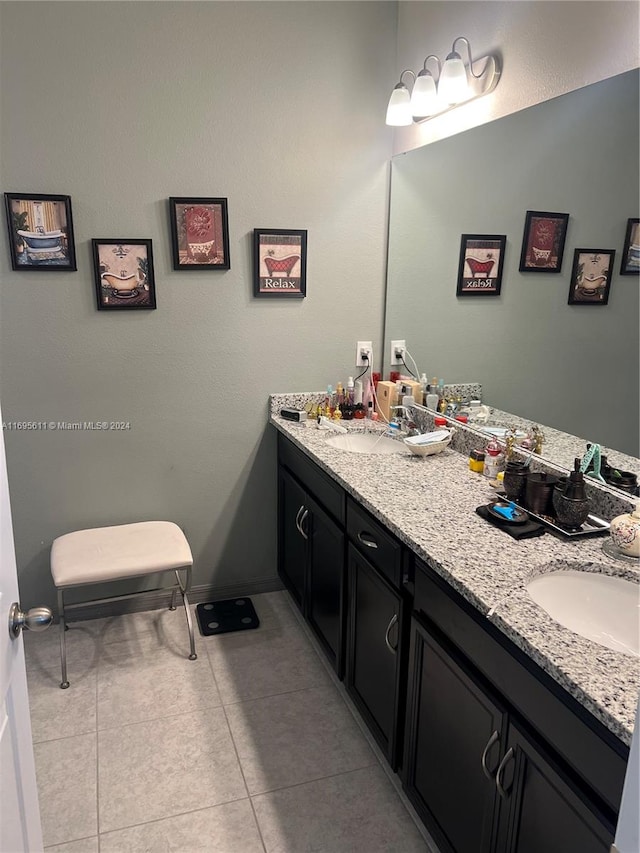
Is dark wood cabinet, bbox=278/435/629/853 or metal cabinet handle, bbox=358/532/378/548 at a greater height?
metal cabinet handle, bbox=358/532/378/548

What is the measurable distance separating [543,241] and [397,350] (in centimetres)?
103

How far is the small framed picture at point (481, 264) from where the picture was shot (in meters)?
2.08

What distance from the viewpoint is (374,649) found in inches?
74.2

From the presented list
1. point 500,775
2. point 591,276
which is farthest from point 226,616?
point 591,276

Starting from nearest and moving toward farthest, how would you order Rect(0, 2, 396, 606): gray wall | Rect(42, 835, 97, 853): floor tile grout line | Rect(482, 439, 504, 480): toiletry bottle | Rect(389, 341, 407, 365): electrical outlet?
Rect(42, 835, 97, 853): floor tile grout line, Rect(482, 439, 504, 480): toiletry bottle, Rect(0, 2, 396, 606): gray wall, Rect(389, 341, 407, 365): electrical outlet

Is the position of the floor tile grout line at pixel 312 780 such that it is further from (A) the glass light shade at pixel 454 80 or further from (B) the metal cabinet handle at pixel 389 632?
(A) the glass light shade at pixel 454 80

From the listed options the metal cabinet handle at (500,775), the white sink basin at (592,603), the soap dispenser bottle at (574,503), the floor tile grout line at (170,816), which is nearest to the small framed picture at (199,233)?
the soap dispenser bottle at (574,503)

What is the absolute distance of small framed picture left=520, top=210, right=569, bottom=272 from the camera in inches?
69.0

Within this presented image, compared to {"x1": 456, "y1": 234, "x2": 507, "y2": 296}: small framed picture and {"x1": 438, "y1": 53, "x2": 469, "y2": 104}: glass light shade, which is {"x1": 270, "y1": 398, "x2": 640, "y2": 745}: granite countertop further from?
{"x1": 438, "y1": 53, "x2": 469, "y2": 104}: glass light shade

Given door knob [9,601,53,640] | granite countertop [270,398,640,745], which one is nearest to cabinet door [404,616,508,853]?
granite countertop [270,398,640,745]

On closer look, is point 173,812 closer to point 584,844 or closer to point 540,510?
point 584,844

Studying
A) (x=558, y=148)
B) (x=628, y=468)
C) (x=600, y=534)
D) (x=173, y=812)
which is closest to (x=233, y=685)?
(x=173, y=812)

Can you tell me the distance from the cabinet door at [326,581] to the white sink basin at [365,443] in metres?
0.30

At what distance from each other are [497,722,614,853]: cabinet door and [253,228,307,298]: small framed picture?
1.95 metres
